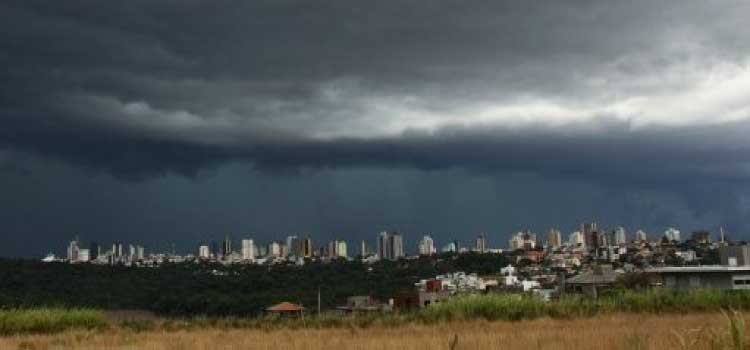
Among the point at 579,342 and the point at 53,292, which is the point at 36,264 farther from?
the point at 579,342

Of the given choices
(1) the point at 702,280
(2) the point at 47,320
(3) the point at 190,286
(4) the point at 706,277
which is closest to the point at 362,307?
(1) the point at 702,280

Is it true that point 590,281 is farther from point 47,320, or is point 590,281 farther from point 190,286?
point 47,320

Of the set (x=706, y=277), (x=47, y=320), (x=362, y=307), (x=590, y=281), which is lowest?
(x=362, y=307)

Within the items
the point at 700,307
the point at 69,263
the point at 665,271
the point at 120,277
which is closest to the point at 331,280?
the point at 120,277

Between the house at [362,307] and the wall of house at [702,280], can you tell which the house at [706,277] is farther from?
the house at [362,307]

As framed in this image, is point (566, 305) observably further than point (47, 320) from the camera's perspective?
No

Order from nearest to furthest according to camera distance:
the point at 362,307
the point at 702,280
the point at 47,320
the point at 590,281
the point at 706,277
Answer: the point at 47,320 → the point at 362,307 → the point at 702,280 → the point at 706,277 → the point at 590,281
